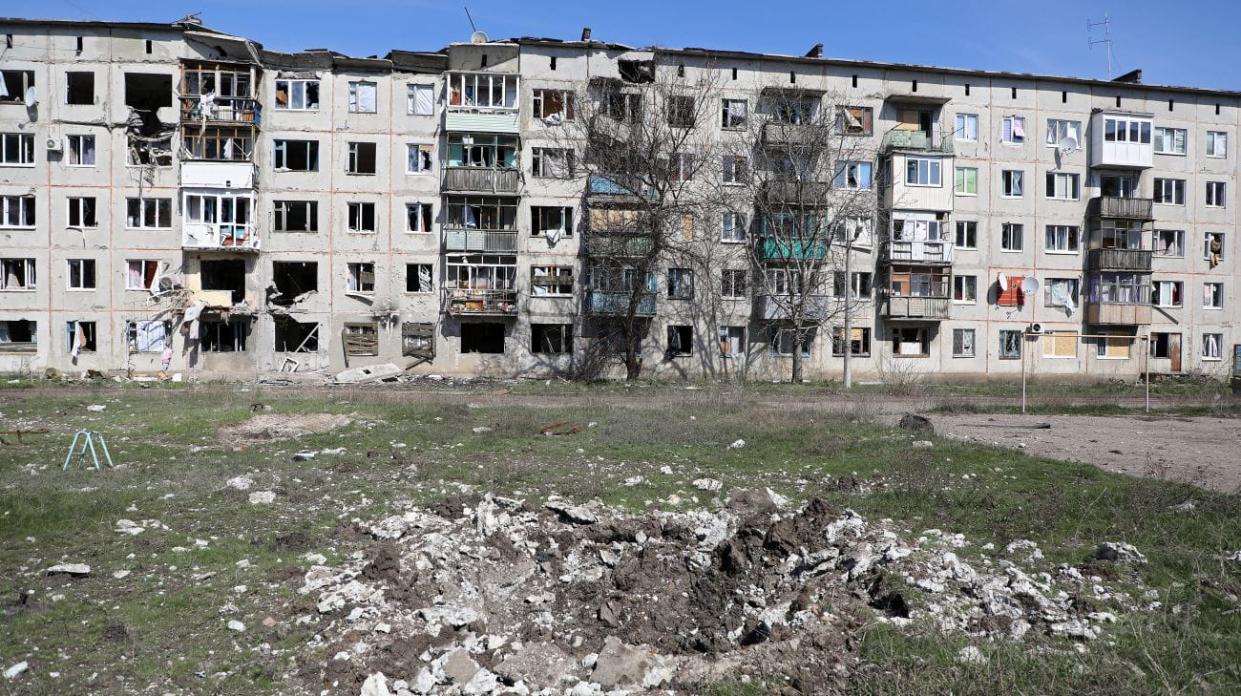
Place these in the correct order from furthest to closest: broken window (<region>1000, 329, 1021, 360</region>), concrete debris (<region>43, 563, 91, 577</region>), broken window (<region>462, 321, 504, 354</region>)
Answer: broken window (<region>1000, 329, 1021, 360</region>) < broken window (<region>462, 321, 504, 354</region>) < concrete debris (<region>43, 563, 91, 577</region>)

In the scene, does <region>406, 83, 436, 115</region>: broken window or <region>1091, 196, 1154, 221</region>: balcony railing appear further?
<region>1091, 196, 1154, 221</region>: balcony railing

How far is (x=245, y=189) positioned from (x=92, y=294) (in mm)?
9016

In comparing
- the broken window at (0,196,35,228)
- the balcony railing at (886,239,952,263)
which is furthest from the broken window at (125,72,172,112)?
the balcony railing at (886,239,952,263)

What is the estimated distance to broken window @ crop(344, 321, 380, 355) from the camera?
38.6 m

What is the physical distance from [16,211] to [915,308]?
4616cm

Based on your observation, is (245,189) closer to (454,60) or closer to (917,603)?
(454,60)

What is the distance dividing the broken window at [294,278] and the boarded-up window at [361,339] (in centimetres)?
313

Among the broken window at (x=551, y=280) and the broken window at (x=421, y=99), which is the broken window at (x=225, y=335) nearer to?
the broken window at (x=421, y=99)

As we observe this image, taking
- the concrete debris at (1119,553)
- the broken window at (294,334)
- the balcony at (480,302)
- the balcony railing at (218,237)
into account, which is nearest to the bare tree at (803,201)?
the balcony at (480,302)

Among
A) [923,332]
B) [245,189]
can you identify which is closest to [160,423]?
[245,189]

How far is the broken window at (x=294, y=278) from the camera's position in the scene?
1559 inches

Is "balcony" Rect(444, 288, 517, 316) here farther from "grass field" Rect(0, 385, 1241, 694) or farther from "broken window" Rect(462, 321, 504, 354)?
"grass field" Rect(0, 385, 1241, 694)

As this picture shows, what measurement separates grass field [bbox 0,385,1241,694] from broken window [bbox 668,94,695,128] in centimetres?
2281

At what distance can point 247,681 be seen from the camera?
615cm
